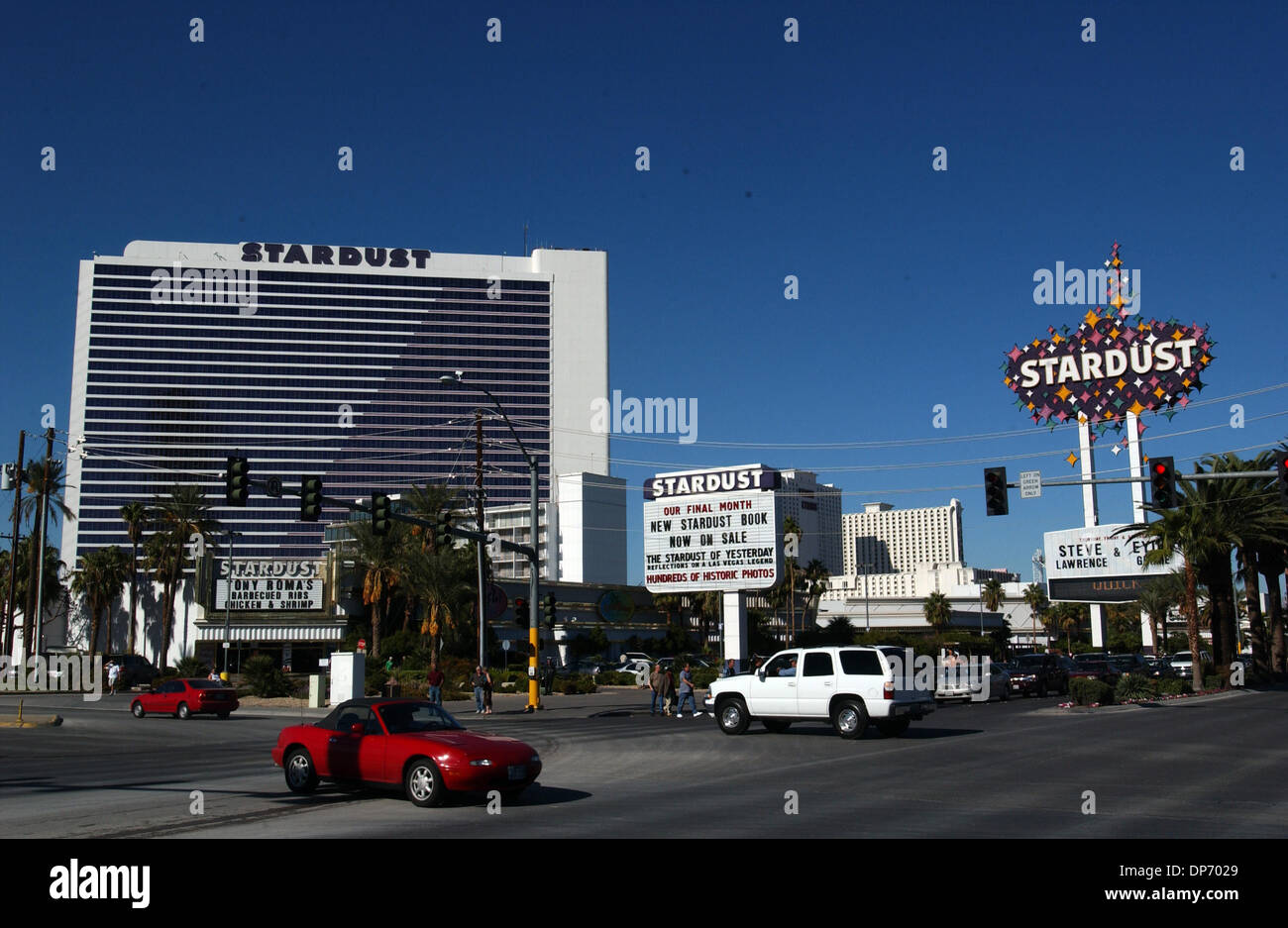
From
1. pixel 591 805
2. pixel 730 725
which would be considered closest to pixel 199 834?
pixel 591 805

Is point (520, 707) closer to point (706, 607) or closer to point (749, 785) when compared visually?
point (749, 785)

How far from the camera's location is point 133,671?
57.8m

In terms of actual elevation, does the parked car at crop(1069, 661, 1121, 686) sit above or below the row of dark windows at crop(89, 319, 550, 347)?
below

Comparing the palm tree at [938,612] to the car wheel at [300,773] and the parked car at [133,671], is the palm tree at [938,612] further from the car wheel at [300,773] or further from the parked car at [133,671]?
the car wheel at [300,773]

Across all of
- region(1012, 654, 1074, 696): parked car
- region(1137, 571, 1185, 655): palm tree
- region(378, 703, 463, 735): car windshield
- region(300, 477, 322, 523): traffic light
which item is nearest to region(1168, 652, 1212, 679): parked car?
region(1012, 654, 1074, 696): parked car

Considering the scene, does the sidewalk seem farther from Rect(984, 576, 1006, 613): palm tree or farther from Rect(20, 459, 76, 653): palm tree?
Rect(984, 576, 1006, 613): palm tree

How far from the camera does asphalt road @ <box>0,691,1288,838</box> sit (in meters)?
11.7

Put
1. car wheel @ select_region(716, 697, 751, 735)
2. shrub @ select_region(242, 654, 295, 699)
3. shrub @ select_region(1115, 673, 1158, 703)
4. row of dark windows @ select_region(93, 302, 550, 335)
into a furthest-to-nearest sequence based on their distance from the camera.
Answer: row of dark windows @ select_region(93, 302, 550, 335), shrub @ select_region(242, 654, 295, 699), shrub @ select_region(1115, 673, 1158, 703), car wheel @ select_region(716, 697, 751, 735)

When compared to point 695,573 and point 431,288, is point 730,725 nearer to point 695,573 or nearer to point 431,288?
point 695,573

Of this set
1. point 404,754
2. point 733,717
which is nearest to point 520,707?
point 733,717

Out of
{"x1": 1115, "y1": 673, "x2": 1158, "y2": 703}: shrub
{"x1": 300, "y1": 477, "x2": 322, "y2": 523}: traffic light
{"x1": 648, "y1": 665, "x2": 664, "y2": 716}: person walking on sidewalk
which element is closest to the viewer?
{"x1": 300, "y1": 477, "x2": 322, "y2": 523}: traffic light

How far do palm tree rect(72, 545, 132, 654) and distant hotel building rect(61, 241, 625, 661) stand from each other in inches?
3524

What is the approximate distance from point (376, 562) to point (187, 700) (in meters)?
27.4
